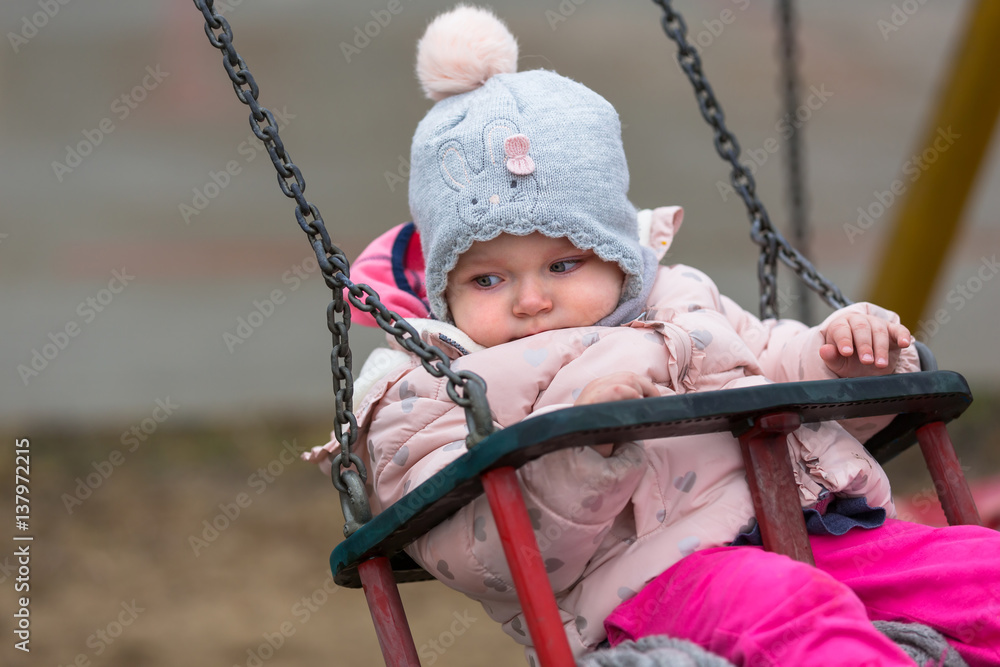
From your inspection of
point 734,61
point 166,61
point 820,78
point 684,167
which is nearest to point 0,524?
point 166,61

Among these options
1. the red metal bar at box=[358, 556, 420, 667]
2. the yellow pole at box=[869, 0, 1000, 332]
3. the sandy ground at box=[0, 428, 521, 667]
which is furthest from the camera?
the sandy ground at box=[0, 428, 521, 667]

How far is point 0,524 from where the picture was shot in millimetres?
3744

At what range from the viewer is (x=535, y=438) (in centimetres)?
86

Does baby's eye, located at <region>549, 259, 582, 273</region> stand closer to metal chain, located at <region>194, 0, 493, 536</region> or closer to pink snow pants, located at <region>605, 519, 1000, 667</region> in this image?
metal chain, located at <region>194, 0, 493, 536</region>

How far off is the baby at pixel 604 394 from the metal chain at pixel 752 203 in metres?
0.10

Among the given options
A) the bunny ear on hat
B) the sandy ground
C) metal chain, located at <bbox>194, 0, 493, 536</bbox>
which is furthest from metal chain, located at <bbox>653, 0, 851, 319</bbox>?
the sandy ground

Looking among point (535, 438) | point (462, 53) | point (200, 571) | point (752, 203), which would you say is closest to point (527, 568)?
point (535, 438)

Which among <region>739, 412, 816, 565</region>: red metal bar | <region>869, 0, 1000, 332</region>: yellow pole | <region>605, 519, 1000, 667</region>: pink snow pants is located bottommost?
<region>605, 519, 1000, 667</region>: pink snow pants

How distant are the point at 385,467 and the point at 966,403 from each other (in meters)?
0.60

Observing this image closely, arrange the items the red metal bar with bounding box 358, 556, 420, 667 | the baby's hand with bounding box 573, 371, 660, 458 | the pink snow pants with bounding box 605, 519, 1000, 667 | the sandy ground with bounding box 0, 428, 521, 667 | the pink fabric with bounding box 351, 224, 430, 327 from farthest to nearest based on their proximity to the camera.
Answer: the sandy ground with bounding box 0, 428, 521, 667 < the pink fabric with bounding box 351, 224, 430, 327 < the red metal bar with bounding box 358, 556, 420, 667 < the baby's hand with bounding box 573, 371, 660, 458 < the pink snow pants with bounding box 605, 519, 1000, 667

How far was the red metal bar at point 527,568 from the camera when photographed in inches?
34.4

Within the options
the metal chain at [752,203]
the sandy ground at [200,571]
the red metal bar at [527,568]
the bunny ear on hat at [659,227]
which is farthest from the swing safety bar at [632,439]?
the sandy ground at [200,571]

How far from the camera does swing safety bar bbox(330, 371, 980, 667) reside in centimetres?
88

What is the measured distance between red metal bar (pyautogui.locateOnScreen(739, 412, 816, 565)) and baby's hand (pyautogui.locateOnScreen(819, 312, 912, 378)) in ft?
0.66
